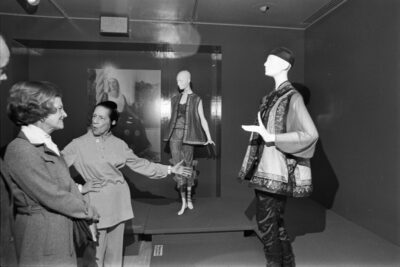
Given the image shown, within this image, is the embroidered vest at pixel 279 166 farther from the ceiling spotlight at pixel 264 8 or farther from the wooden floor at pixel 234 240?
the ceiling spotlight at pixel 264 8

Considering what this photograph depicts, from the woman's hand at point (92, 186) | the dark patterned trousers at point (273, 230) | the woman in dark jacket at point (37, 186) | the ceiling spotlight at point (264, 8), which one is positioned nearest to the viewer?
the woman in dark jacket at point (37, 186)

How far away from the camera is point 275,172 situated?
188 cm

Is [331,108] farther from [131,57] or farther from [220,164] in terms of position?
[131,57]

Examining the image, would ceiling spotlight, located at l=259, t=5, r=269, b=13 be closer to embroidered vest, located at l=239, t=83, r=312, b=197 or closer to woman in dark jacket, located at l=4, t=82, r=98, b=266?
embroidered vest, located at l=239, t=83, r=312, b=197

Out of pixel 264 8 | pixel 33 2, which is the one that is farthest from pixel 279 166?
pixel 33 2

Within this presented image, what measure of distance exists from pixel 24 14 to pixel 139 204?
2.75 m

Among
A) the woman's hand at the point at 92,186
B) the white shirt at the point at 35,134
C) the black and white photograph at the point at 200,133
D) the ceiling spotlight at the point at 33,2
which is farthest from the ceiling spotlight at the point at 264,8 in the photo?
the white shirt at the point at 35,134

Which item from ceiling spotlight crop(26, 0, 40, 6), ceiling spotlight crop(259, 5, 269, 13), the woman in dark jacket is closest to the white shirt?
the woman in dark jacket

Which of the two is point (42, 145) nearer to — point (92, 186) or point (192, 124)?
point (92, 186)

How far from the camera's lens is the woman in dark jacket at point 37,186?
1.17 m

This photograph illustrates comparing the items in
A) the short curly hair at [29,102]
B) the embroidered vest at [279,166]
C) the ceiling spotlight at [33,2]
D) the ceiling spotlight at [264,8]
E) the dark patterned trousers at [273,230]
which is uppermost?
the ceiling spotlight at [264,8]

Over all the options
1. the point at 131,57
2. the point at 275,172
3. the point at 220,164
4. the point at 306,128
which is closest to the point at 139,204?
the point at 220,164

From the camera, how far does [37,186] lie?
1.18 metres

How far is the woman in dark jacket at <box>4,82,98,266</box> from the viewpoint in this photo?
1.17 m
